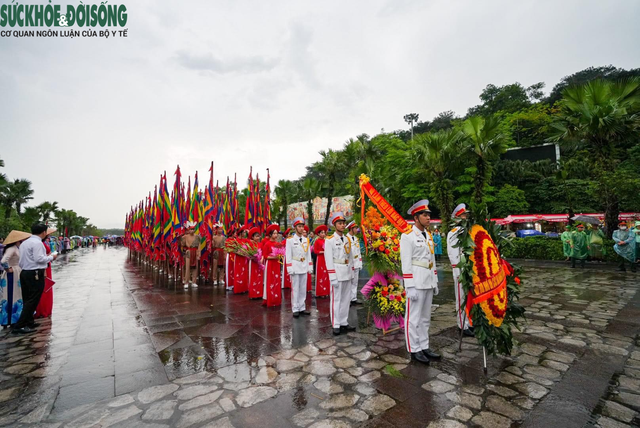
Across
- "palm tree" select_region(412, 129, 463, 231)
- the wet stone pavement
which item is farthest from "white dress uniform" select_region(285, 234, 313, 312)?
"palm tree" select_region(412, 129, 463, 231)

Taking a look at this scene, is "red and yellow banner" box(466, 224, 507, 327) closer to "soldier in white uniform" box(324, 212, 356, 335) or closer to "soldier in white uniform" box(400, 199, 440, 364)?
"soldier in white uniform" box(400, 199, 440, 364)

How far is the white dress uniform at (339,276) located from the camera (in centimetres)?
496

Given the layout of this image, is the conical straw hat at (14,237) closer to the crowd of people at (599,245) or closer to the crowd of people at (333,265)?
the crowd of people at (333,265)

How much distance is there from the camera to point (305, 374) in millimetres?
3494

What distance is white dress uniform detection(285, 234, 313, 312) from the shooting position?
19.8ft

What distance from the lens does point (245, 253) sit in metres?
7.91

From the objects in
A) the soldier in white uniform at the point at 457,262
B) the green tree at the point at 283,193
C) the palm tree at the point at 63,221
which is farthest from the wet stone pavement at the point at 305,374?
the palm tree at the point at 63,221

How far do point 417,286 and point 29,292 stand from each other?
657 cm

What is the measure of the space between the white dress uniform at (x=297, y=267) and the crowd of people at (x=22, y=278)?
4215mm

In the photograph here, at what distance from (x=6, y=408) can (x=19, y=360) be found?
1.56 meters

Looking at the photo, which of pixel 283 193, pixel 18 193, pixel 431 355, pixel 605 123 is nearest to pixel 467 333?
pixel 431 355

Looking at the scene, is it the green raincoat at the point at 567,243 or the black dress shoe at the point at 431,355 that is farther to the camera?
the green raincoat at the point at 567,243

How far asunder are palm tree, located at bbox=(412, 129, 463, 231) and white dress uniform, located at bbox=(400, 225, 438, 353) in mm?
13074

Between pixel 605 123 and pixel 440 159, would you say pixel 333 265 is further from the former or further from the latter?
pixel 440 159
